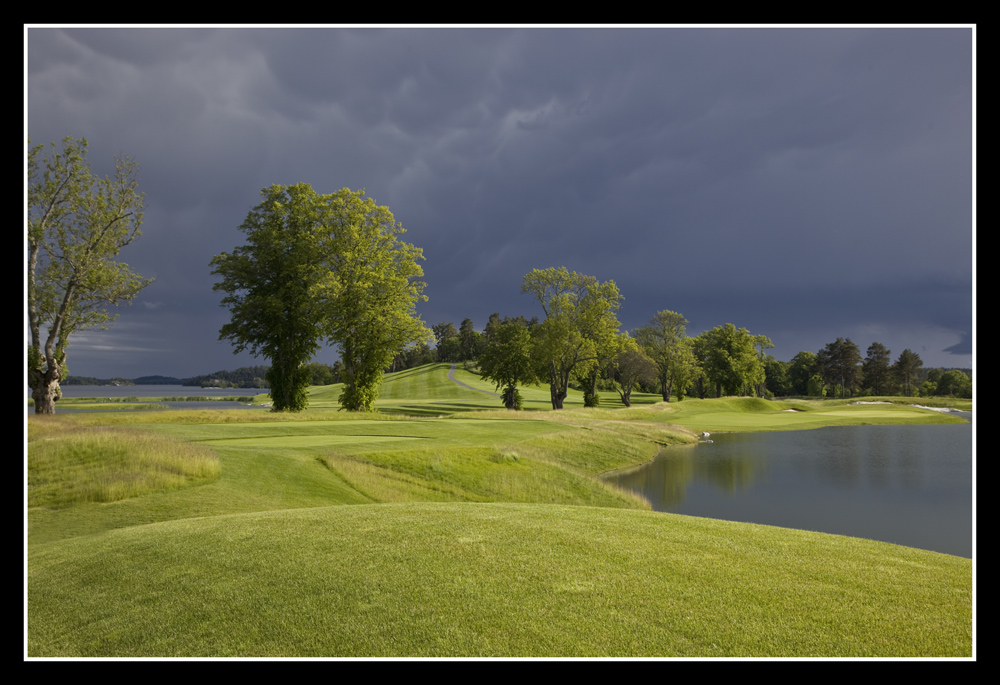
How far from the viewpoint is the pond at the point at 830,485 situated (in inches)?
580

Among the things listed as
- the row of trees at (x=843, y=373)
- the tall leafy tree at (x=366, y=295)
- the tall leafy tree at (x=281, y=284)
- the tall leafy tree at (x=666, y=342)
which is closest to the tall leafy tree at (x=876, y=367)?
→ the row of trees at (x=843, y=373)

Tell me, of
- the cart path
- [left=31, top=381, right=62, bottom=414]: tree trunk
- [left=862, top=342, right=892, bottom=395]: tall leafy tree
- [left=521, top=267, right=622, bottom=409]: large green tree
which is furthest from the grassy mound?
[left=862, top=342, right=892, bottom=395]: tall leafy tree

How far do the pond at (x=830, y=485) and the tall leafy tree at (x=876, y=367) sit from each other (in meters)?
50.3

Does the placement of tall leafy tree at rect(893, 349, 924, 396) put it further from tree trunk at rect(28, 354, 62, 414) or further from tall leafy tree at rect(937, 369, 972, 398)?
tree trunk at rect(28, 354, 62, 414)

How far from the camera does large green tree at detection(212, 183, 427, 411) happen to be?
29812 mm

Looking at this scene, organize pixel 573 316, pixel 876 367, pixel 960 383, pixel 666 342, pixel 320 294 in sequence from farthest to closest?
pixel 876 367, pixel 666 342, pixel 573 316, pixel 320 294, pixel 960 383

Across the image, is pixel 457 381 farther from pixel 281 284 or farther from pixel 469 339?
pixel 281 284

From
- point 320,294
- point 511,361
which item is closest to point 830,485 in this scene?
point 320,294

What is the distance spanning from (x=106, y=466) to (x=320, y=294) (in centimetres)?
1867

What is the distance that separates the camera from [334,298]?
2912 centimetres

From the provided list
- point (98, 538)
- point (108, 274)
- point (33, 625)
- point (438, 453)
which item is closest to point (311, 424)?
point (438, 453)

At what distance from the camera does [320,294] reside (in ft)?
95.1
